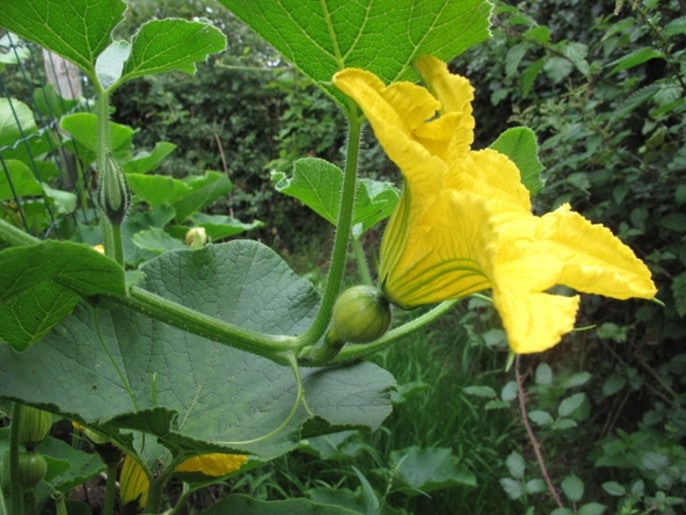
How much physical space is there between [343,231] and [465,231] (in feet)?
0.44

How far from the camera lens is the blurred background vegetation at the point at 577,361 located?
153 cm

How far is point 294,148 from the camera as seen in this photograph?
4.54 metres

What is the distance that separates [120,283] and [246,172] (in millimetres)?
5193

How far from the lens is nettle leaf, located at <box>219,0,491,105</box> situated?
0.51 meters

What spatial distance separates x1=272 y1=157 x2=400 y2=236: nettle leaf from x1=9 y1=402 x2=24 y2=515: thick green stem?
361 millimetres

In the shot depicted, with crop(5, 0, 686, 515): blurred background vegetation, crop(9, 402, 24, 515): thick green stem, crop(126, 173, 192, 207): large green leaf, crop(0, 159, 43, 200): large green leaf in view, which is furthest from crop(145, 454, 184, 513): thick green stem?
crop(126, 173, 192, 207): large green leaf

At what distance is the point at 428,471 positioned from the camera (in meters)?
1.53

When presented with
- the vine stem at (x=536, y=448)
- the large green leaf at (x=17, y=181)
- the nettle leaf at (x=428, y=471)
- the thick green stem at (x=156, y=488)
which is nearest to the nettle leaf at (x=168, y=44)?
the thick green stem at (x=156, y=488)

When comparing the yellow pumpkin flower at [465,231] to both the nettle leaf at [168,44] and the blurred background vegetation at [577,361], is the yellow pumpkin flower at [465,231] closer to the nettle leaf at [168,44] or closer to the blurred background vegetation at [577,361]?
the nettle leaf at [168,44]

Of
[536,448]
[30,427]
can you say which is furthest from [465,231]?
[536,448]

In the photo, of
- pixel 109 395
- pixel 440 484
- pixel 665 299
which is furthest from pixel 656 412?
pixel 109 395

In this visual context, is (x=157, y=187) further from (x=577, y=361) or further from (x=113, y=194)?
(x=577, y=361)

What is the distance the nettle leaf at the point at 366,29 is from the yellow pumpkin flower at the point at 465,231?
2cm

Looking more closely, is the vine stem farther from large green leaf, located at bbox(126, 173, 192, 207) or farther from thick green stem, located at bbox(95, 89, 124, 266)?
thick green stem, located at bbox(95, 89, 124, 266)
